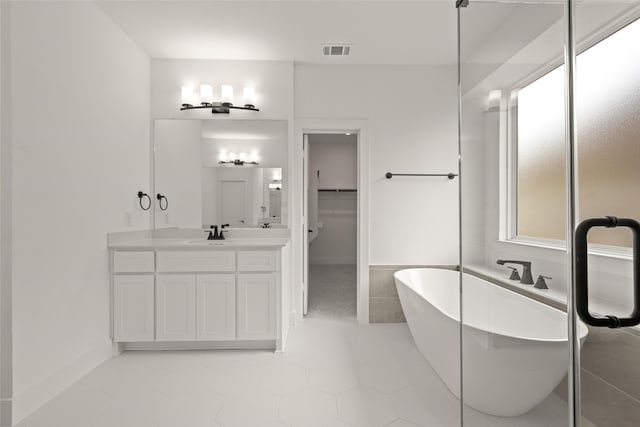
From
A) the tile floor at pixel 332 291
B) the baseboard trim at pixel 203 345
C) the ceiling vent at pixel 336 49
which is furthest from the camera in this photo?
the tile floor at pixel 332 291

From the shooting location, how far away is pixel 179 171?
338 centimetres

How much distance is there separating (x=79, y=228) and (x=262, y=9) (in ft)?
6.62

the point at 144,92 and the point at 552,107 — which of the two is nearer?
the point at 552,107

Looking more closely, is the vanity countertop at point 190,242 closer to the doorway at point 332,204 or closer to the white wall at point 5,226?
the white wall at point 5,226

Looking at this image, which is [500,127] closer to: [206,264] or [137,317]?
[206,264]

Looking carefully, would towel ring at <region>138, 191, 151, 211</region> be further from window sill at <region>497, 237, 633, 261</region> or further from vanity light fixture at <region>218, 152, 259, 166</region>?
window sill at <region>497, 237, 633, 261</region>

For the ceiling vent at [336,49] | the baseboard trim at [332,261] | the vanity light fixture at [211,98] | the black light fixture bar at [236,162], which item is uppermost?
the ceiling vent at [336,49]

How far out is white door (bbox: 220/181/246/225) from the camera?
344cm

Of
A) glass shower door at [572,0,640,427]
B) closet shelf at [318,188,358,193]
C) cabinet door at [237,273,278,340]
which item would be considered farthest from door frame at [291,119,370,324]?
closet shelf at [318,188,358,193]

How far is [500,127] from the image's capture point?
4.03 feet

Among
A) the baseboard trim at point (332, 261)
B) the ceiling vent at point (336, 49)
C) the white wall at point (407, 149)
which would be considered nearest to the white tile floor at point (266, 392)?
the white wall at point (407, 149)

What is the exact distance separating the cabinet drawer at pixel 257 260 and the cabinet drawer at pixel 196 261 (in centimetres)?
7

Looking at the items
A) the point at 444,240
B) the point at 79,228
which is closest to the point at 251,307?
the point at 79,228

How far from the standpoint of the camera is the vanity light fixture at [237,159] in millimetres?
3418
